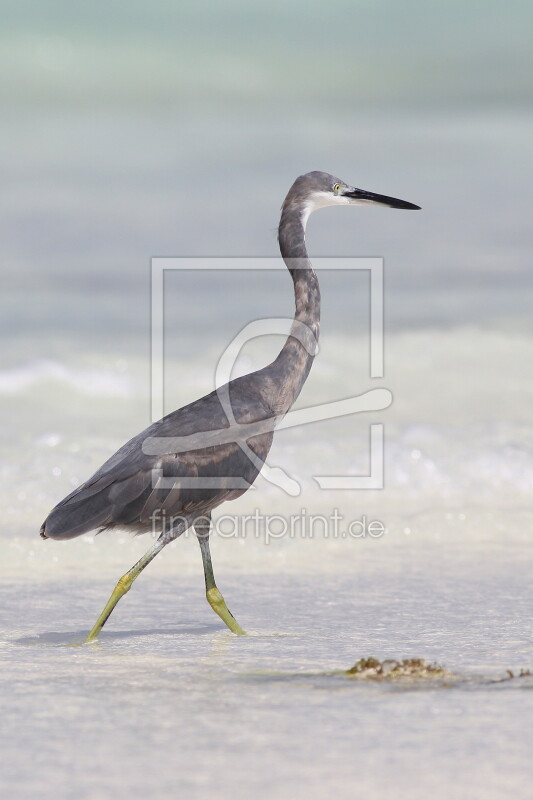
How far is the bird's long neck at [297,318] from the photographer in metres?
8.41

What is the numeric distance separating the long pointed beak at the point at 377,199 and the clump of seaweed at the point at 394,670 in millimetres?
4414

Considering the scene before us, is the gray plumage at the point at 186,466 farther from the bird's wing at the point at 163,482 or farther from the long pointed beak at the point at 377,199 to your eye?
the long pointed beak at the point at 377,199

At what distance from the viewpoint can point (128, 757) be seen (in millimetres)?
4625

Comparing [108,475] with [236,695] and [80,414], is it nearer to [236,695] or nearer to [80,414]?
[236,695]

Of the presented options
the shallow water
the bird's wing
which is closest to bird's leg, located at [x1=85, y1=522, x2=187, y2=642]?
the bird's wing

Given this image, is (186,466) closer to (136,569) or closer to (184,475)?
(184,475)

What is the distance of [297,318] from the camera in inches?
344

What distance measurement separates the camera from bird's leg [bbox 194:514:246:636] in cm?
789

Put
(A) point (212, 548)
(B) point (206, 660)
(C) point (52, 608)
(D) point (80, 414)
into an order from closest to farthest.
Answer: (B) point (206, 660)
(C) point (52, 608)
(A) point (212, 548)
(D) point (80, 414)

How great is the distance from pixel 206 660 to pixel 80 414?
11453 mm

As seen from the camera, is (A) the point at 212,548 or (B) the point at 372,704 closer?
(B) the point at 372,704

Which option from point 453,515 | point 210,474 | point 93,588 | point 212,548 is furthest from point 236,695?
point 453,515

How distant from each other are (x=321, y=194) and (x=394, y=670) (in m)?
4.32

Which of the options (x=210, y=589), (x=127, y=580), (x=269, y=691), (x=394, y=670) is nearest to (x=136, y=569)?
(x=127, y=580)
